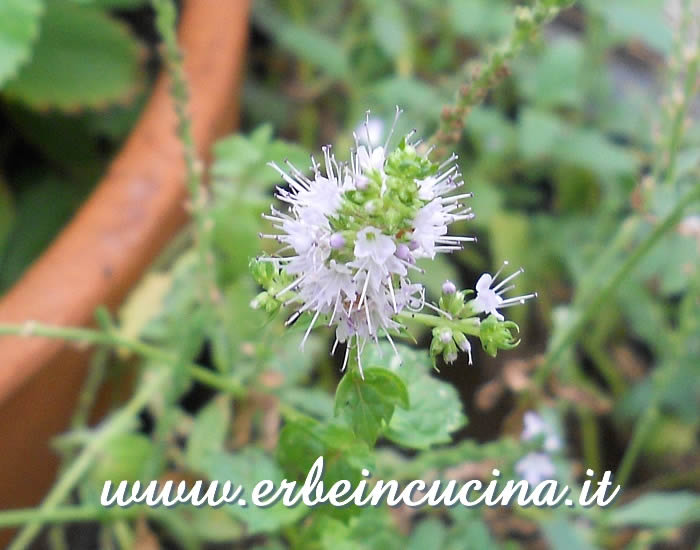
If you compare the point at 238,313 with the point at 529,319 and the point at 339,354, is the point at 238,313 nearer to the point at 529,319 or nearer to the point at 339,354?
the point at 339,354

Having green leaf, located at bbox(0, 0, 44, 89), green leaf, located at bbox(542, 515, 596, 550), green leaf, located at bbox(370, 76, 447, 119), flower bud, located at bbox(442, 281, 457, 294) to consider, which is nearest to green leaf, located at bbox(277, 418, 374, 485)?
flower bud, located at bbox(442, 281, 457, 294)

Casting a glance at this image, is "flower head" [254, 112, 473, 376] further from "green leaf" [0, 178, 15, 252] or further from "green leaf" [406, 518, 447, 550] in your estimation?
"green leaf" [0, 178, 15, 252]

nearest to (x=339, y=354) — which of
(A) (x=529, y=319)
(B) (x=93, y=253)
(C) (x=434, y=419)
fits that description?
(A) (x=529, y=319)

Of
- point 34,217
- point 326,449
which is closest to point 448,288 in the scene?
point 326,449

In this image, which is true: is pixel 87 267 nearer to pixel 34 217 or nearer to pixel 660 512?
pixel 34 217

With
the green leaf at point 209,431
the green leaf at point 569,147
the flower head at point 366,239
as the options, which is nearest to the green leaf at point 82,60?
the green leaf at point 209,431
